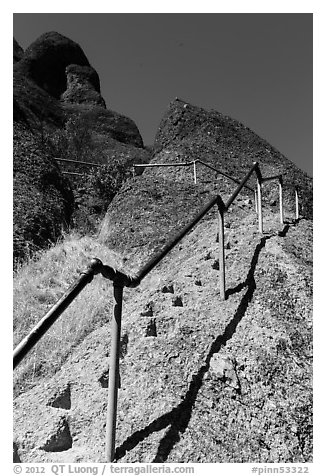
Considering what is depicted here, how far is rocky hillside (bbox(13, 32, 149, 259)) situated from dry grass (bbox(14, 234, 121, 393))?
733 mm

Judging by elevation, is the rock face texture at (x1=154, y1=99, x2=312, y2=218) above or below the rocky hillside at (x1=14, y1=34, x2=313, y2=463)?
above

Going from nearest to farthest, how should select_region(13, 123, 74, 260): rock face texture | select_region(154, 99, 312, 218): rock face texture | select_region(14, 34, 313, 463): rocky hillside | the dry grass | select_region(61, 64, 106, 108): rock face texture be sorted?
select_region(14, 34, 313, 463): rocky hillside < the dry grass < select_region(13, 123, 74, 260): rock face texture < select_region(154, 99, 312, 218): rock face texture < select_region(61, 64, 106, 108): rock face texture

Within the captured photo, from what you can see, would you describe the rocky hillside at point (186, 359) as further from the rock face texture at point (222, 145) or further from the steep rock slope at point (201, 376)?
the rock face texture at point (222, 145)

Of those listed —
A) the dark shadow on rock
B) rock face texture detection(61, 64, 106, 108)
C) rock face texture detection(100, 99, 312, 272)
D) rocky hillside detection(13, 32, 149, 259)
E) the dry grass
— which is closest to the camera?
the dark shadow on rock

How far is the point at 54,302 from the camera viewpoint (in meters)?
4.52

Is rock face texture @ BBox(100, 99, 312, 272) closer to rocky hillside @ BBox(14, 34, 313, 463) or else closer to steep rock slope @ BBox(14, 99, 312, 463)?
rocky hillside @ BBox(14, 34, 313, 463)

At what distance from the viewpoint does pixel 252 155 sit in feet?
39.0

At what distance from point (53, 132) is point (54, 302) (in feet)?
77.2

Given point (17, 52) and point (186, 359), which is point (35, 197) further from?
point (17, 52)

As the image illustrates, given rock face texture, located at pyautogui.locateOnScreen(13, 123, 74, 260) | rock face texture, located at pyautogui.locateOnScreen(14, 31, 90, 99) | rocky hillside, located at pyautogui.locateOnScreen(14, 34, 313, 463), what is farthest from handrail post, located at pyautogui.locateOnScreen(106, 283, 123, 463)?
rock face texture, located at pyautogui.locateOnScreen(14, 31, 90, 99)

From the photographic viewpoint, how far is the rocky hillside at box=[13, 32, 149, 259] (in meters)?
6.81

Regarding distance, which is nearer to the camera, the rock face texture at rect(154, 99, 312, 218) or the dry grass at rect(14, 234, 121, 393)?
the dry grass at rect(14, 234, 121, 393)

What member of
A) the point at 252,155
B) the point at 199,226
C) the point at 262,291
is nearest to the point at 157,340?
the point at 262,291
